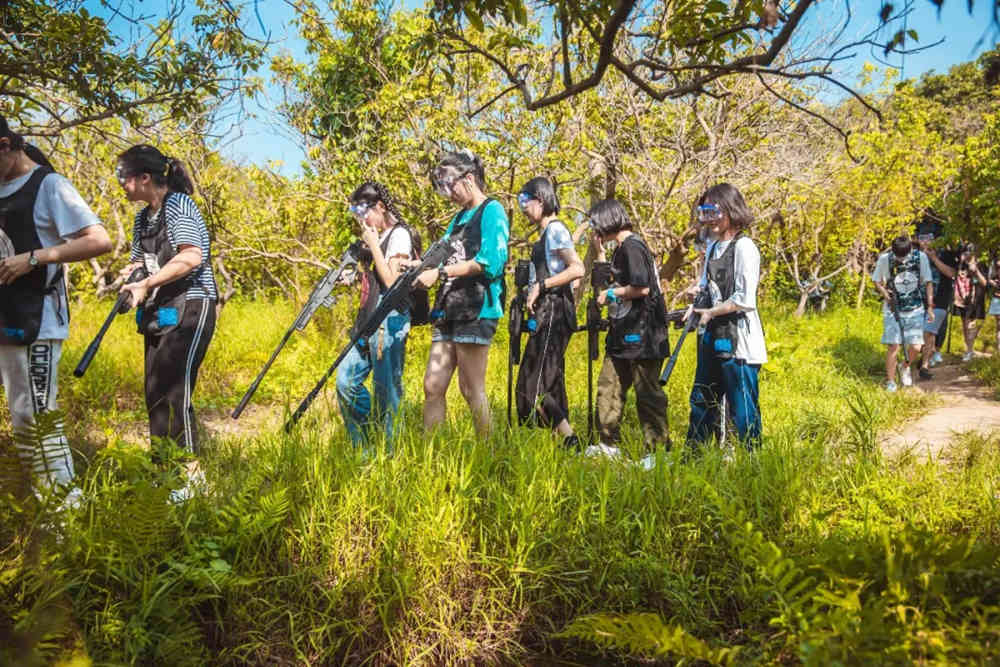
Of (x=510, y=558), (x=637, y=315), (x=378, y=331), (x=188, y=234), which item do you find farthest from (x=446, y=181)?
(x=510, y=558)

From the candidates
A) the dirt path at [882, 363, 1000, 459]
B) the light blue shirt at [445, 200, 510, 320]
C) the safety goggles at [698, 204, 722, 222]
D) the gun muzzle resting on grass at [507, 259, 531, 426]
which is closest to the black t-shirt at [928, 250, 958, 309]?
the dirt path at [882, 363, 1000, 459]

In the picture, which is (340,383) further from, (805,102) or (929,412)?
(805,102)

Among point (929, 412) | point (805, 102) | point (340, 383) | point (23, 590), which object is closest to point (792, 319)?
point (805, 102)

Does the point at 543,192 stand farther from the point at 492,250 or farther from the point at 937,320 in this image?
the point at 937,320

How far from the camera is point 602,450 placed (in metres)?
3.75

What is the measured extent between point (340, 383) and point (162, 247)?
4.10 ft

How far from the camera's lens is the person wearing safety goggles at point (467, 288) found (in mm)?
3789

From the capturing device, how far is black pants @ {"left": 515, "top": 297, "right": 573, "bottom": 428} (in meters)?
4.52

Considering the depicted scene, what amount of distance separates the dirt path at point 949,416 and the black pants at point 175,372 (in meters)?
3.84

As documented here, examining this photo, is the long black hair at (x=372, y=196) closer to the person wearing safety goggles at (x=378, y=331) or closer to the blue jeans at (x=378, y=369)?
the person wearing safety goggles at (x=378, y=331)

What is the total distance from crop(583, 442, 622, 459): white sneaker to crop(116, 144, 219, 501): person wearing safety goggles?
2.04 metres

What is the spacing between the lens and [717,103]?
8570 millimetres

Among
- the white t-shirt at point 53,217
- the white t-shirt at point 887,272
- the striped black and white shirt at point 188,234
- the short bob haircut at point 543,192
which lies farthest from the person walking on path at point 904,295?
the white t-shirt at point 53,217

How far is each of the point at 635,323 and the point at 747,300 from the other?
760mm
